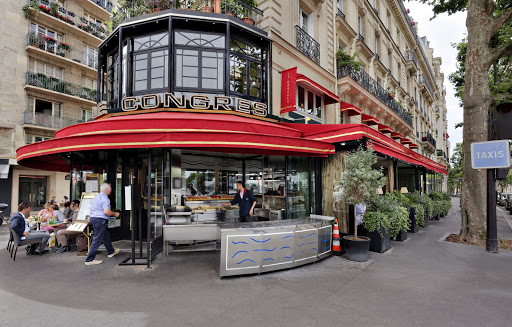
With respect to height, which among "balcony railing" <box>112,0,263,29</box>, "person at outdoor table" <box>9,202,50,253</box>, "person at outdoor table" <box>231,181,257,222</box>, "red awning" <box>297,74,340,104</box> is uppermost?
"balcony railing" <box>112,0,263,29</box>

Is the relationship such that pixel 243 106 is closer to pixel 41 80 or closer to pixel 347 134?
pixel 347 134

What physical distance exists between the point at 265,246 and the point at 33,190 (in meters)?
22.8

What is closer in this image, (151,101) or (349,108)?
(151,101)

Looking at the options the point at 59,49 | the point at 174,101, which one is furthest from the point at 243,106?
the point at 59,49

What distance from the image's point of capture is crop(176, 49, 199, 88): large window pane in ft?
28.1

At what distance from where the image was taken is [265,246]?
5418 mm

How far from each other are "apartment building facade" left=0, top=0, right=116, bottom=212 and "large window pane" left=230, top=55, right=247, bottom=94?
14678 millimetres

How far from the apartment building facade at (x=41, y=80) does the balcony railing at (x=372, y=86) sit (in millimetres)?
18025

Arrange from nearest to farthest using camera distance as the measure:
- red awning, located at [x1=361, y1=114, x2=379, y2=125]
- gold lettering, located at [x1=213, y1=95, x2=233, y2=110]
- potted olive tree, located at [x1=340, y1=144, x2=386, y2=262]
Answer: potted olive tree, located at [x1=340, y1=144, x2=386, y2=262] → gold lettering, located at [x1=213, y1=95, x2=233, y2=110] → red awning, located at [x1=361, y1=114, x2=379, y2=125]

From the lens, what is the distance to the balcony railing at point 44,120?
765 inches

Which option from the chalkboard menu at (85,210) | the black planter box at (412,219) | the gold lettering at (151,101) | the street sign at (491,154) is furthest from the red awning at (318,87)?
the chalkboard menu at (85,210)

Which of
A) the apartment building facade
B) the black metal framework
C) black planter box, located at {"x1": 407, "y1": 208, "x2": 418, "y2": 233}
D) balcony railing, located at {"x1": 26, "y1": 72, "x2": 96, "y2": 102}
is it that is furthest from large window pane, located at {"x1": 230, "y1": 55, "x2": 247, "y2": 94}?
balcony railing, located at {"x1": 26, "y1": 72, "x2": 96, "y2": 102}

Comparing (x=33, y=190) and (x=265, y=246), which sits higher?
(x=33, y=190)

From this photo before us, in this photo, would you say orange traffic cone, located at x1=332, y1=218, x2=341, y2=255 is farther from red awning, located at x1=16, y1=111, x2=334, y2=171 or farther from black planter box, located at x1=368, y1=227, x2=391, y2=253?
red awning, located at x1=16, y1=111, x2=334, y2=171
